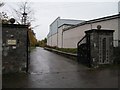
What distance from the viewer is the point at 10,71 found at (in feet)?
32.7

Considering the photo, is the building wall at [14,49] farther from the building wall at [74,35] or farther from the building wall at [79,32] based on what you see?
the building wall at [74,35]

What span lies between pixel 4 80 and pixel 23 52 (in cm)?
222

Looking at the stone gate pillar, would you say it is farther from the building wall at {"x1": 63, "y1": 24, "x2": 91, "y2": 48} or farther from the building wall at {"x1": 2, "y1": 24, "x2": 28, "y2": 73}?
the building wall at {"x1": 63, "y1": 24, "x2": 91, "y2": 48}

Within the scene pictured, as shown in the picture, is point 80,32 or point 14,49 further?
point 80,32

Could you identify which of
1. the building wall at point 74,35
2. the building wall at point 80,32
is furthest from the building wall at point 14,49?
the building wall at point 74,35

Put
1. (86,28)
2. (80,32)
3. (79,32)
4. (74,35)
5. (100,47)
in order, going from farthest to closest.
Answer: (74,35), (79,32), (80,32), (86,28), (100,47)

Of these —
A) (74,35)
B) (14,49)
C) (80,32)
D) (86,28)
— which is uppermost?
(86,28)

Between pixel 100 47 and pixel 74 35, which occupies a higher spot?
pixel 74 35

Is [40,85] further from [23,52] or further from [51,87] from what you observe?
[23,52]

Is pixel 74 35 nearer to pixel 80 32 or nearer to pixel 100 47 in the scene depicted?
pixel 80 32

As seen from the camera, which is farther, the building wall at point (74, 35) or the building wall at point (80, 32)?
the building wall at point (74, 35)

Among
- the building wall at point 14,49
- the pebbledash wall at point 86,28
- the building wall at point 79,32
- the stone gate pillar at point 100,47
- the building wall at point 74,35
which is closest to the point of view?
the building wall at point 14,49

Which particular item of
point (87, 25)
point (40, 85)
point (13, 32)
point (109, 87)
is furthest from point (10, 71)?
point (87, 25)

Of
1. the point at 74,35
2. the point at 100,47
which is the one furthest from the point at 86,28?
the point at 100,47
